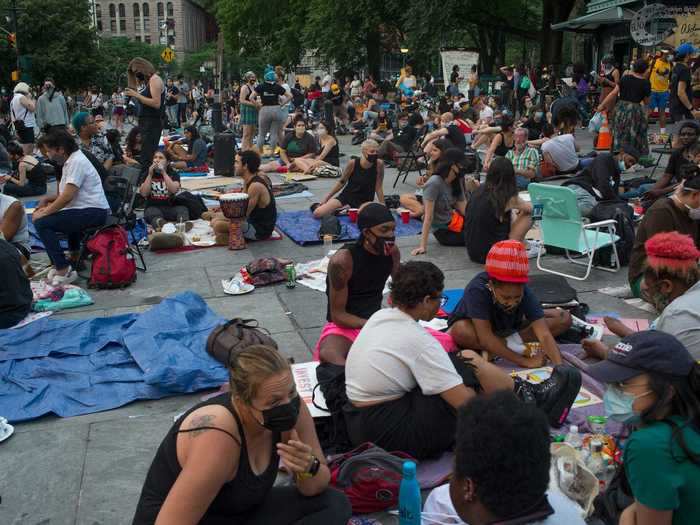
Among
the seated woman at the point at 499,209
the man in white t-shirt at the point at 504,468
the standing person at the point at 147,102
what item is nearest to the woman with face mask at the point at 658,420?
the man in white t-shirt at the point at 504,468

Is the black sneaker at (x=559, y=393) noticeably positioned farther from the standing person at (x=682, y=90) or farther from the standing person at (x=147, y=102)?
the standing person at (x=682, y=90)

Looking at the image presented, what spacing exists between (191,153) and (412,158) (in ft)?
15.8

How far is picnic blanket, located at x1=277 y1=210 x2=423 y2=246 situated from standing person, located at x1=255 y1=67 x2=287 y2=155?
5054mm

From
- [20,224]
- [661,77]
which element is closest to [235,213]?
[20,224]

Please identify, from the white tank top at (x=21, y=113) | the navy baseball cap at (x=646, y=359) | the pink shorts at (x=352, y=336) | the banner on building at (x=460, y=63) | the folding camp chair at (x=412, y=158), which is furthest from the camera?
the banner on building at (x=460, y=63)

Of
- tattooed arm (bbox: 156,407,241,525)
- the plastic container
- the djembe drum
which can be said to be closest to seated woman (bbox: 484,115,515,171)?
the djembe drum

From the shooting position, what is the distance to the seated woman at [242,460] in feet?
8.63

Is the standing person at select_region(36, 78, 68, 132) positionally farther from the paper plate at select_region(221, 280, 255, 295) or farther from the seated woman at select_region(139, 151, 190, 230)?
the paper plate at select_region(221, 280, 255, 295)

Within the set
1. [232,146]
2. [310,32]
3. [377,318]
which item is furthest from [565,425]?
[310,32]

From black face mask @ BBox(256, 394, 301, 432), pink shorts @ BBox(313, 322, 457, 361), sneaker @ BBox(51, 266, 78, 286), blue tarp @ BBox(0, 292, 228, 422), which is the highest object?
black face mask @ BBox(256, 394, 301, 432)

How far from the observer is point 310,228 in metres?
9.92

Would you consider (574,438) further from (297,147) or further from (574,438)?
(297,147)

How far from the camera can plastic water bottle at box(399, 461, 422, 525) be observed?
A: 322cm

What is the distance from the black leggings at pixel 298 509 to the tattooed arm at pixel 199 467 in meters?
0.42
